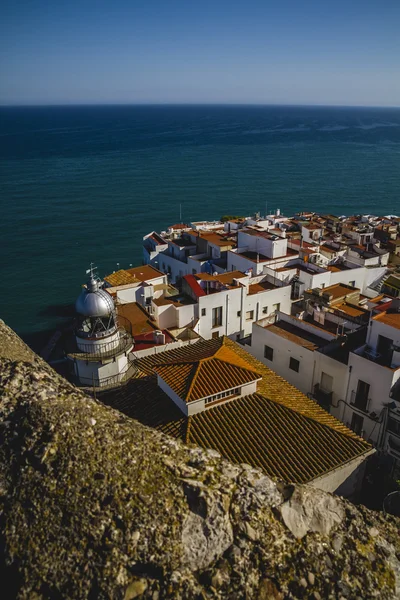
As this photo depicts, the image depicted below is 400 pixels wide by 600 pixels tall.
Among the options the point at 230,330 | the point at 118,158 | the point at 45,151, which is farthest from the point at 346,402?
the point at 45,151

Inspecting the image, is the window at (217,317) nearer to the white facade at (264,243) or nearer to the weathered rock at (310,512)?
the white facade at (264,243)

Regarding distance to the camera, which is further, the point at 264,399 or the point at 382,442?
the point at 382,442

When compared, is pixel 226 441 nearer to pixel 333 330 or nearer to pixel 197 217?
pixel 333 330

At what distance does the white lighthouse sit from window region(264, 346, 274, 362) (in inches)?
358

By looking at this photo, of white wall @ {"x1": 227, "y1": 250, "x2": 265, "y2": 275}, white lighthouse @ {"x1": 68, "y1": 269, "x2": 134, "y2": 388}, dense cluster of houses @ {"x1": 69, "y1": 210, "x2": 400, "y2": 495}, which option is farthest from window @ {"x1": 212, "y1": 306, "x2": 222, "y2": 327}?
white lighthouse @ {"x1": 68, "y1": 269, "x2": 134, "y2": 388}

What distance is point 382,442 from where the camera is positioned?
78.2 ft

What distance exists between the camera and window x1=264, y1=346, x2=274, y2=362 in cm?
2919

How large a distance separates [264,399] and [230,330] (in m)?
18.8

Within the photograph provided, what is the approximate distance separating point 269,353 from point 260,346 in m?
0.76

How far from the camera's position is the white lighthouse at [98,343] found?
22.7m

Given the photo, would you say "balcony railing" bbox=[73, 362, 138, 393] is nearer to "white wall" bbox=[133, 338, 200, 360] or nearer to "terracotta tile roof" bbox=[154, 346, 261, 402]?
"white wall" bbox=[133, 338, 200, 360]

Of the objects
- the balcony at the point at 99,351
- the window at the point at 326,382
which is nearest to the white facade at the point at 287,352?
the window at the point at 326,382

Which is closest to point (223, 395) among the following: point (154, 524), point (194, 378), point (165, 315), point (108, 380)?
point (194, 378)

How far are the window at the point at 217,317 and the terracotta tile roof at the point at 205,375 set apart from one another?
1614 cm
